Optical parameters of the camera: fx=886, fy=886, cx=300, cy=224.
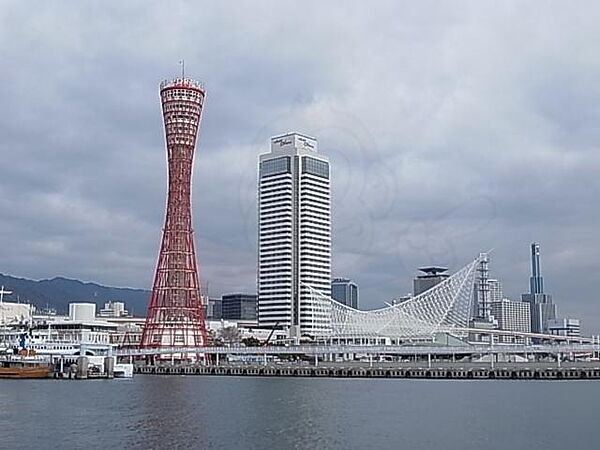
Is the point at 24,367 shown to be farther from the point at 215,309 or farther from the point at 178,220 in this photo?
the point at 215,309

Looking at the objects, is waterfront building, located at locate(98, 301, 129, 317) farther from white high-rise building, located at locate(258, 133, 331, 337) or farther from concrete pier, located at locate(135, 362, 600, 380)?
concrete pier, located at locate(135, 362, 600, 380)

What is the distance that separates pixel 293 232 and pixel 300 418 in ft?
267

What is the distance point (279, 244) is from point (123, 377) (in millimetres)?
54472

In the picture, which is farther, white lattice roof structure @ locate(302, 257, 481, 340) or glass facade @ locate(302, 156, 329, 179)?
glass facade @ locate(302, 156, 329, 179)

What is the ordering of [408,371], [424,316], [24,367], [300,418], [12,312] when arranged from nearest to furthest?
[300,418] → [24,367] → [408,371] → [424,316] → [12,312]

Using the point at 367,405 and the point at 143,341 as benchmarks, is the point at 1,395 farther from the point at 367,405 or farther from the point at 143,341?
the point at 143,341

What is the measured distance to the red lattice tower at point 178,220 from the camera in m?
63.4

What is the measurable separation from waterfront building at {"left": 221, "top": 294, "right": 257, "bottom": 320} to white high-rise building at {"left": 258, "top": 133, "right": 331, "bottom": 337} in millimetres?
19673

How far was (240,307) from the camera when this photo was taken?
133000mm

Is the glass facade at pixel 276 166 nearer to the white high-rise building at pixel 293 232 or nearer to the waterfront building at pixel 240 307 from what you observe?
the white high-rise building at pixel 293 232

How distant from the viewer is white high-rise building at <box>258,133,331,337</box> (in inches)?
4269

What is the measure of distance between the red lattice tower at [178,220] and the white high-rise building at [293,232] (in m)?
40.8

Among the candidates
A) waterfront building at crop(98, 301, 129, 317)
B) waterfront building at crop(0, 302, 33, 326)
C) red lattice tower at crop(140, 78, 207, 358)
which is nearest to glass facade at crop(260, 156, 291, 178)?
waterfront building at crop(98, 301, 129, 317)

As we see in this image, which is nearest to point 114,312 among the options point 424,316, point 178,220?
point 424,316
